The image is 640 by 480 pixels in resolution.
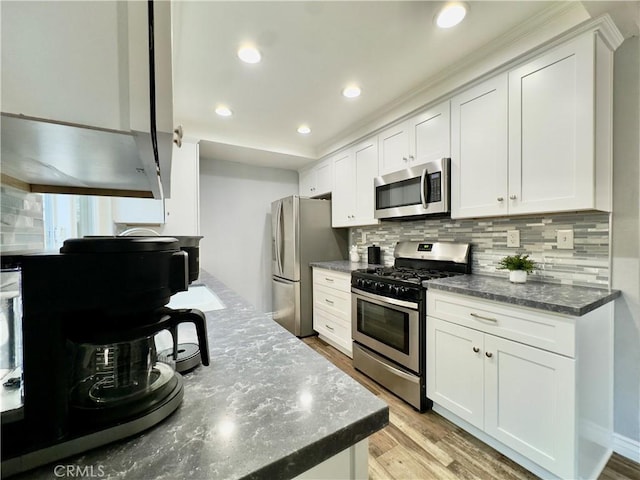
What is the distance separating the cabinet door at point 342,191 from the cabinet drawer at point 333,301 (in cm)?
83

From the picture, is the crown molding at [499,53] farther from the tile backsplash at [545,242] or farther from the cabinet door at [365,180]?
the tile backsplash at [545,242]

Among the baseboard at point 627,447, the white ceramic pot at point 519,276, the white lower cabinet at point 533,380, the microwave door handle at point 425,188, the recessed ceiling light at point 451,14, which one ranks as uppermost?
the recessed ceiling light at point 451,14

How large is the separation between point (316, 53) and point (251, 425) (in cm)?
204

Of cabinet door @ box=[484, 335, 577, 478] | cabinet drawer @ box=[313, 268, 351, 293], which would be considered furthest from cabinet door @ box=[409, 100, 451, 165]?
cabinet door @ box=[484, 335, 577, 478]

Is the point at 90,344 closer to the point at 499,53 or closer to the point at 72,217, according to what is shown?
the point at 72,217

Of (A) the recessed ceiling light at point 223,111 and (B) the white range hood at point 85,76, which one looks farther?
(A) the recessed ceiling light at point 223,111

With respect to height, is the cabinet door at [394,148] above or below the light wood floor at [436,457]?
above

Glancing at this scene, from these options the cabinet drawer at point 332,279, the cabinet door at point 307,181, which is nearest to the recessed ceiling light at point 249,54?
the cabinet drawer at point 332,279

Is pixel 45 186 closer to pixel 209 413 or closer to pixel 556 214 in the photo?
pixel 209 413

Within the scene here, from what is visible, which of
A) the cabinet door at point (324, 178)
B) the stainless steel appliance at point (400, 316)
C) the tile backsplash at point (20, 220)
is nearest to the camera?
the tile backsplash at point (20, 220)

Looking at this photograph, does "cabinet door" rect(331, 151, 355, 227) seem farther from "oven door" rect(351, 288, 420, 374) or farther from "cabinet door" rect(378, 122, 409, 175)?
"oven door" rect(351, 288, 420, 374)

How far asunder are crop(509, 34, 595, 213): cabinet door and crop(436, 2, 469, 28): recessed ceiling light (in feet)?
1.73

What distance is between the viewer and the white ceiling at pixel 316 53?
1451mm

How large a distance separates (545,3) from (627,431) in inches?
94.1
